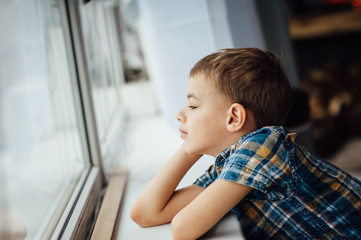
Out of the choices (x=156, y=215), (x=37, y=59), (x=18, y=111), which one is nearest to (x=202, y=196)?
(x=156, y=215)

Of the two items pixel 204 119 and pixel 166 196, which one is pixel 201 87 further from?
pixel 166 196

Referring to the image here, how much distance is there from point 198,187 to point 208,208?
0.16 m

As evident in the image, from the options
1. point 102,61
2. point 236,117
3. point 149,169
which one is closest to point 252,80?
point 236,117

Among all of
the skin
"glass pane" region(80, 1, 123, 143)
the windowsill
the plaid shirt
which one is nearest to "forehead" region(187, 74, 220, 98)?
the skin

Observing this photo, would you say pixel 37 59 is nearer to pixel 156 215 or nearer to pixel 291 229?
pixel 156 215

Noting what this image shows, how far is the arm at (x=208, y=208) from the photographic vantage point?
1.74 ft

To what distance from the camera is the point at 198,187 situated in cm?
69

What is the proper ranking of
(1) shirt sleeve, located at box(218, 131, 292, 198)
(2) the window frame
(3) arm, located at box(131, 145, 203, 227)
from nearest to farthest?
(1) shirt sleeve, located at box(218, 131, 292, 198), (3) arm, located at box(131, 145, 203, 227), (2) the window frame

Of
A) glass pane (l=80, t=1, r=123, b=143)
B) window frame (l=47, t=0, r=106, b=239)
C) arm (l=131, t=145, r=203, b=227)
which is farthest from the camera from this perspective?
glass pane (l=80, t=1, r=123, b=143)

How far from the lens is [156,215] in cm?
65

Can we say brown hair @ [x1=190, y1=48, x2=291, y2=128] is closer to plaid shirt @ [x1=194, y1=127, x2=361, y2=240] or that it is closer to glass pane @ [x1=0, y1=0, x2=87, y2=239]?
plaid shirt @ [x1=194, y1=127, x2=361, y2=240]

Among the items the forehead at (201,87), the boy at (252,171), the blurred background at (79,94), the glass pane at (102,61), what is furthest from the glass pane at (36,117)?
the forehead at (201,87)

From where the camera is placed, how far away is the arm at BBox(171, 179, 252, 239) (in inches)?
20.9

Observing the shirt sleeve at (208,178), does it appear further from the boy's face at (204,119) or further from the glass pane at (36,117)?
the glass pane at (36,117)
